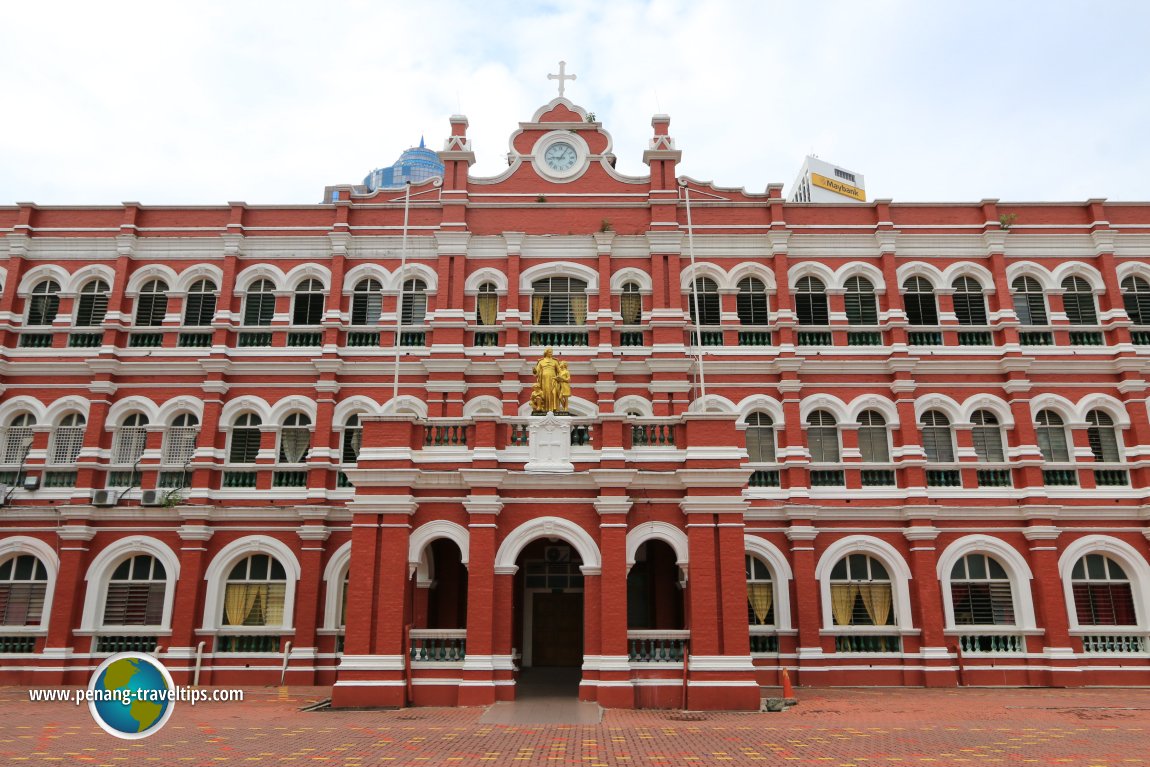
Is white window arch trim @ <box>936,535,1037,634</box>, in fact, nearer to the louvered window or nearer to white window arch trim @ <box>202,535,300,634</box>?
the louvered window

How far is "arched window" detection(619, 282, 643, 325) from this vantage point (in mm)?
22406

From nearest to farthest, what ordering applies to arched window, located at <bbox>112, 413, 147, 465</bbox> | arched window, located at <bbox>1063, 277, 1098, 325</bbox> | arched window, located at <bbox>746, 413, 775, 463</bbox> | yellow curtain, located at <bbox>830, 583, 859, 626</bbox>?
yellow curtain, located at <bbox>830, 583, 859, 626</bbox>
arched window, located at <bbox>746, 413, 775, 463</bbox>
arched window, located at <bbox>112, 413, 147, 465</bbox>
arched window, located at <bbox>1063, 277, 1098, 325</bbox>

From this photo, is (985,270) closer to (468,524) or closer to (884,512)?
(884,512)

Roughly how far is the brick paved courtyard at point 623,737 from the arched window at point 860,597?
3.90 meters

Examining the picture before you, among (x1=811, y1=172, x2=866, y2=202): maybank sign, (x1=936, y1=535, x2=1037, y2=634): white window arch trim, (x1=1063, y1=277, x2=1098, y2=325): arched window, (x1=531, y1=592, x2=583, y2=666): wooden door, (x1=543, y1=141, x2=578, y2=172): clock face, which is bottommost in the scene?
(x1=531, y1=592, x2=583, y2=666): wooden door

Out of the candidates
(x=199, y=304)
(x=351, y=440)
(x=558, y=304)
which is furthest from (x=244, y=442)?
(x=558, y=304)

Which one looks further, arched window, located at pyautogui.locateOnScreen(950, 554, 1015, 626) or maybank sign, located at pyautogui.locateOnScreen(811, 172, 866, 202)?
maybank sign, located at pyautogui.locateOnScreen(811, 172, 866, 202)

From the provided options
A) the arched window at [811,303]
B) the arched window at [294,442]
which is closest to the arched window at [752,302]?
the arched window at [811,303]

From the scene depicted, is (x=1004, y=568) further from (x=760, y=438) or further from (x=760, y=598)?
(x=760, y=438)

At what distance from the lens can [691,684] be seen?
1479 centimetres

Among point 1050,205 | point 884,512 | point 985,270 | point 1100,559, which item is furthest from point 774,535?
point 1050,205

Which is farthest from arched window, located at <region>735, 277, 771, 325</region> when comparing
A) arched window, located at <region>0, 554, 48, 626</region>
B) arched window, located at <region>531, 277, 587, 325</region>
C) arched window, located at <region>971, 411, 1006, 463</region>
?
arched window, located at <region>0, 554, 48, 626</region>

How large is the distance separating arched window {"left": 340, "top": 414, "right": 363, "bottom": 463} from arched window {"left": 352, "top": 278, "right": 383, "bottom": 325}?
282 cm

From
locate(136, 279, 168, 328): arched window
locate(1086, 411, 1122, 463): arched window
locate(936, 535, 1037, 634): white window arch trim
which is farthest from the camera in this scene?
locate(136, 279, 168, 328): arched window
